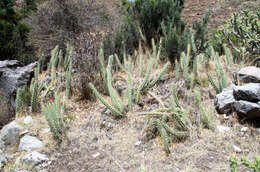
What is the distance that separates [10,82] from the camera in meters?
4.74

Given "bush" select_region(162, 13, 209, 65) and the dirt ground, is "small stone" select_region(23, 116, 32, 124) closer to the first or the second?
the dirt ground

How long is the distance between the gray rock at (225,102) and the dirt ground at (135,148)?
131mm

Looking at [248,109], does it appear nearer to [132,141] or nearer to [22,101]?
[132,141]

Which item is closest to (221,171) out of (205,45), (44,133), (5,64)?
(44,133)

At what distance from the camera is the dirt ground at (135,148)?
90.7 inches

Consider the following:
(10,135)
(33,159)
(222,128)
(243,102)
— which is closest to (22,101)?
(10,135)

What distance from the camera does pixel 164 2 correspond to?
18.5ft

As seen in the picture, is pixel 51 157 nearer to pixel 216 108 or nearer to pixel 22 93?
pixel 22 93

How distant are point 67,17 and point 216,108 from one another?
6.34 m

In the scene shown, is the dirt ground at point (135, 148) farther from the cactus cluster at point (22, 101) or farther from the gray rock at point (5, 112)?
the gray rock at point (5, 112)

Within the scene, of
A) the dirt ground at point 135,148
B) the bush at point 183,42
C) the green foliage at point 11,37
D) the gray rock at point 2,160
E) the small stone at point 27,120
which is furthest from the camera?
the green foliage at point 11,37

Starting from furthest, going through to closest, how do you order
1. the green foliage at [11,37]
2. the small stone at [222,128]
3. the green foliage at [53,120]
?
the green foliage at [11,37] < the green foliage at [53,120] < the small stone at [222,128]

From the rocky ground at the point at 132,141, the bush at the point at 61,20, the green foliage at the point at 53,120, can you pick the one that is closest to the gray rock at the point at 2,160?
the rocky ground at the point at 132,141

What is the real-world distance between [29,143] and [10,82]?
7.37ft
